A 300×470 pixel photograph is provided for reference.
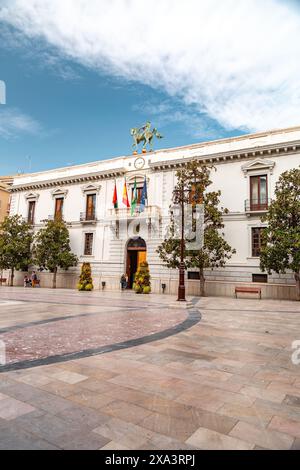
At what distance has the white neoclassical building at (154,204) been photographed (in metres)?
21.0

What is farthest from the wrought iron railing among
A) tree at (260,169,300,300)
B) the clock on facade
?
tree at (260,169,300,300)

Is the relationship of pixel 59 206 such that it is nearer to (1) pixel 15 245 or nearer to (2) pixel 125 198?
(1) pixel 15 245

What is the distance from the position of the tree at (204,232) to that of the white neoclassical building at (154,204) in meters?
1.36

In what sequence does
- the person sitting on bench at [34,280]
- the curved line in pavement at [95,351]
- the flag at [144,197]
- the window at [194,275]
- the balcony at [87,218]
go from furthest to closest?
the person sitting on bench at [34,280] → the balcony at [87,218] → the flag at [144,197] → the window at [194,275] → the curved line in pavement at [95,351]

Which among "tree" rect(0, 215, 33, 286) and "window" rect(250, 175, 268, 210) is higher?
"window" rect(250, 175, 268, 210)

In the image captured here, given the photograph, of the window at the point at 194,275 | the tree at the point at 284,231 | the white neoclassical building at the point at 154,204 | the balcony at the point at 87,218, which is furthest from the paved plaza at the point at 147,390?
the balcony at the point at 87,218

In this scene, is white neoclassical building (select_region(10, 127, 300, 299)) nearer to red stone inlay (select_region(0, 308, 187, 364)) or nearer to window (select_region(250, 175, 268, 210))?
window (select_region(250, 175, 268, 210))

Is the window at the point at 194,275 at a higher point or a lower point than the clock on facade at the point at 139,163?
lower

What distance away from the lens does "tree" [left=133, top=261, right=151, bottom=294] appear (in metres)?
22.6

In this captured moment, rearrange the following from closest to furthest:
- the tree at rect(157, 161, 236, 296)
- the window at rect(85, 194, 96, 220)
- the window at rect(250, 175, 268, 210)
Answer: the tree at rect(157, 161, 236, 296) → the window at rect(250, 175, 268, 210) → the window at rect(85, 194, 96, 220)

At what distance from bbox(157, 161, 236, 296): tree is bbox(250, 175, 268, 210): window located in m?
2.26

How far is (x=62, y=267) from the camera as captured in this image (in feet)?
88.8

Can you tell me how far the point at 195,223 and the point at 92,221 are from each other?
10.6 meters

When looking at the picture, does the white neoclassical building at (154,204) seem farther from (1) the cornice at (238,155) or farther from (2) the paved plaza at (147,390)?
(2) the paved plaza at (147,390)
